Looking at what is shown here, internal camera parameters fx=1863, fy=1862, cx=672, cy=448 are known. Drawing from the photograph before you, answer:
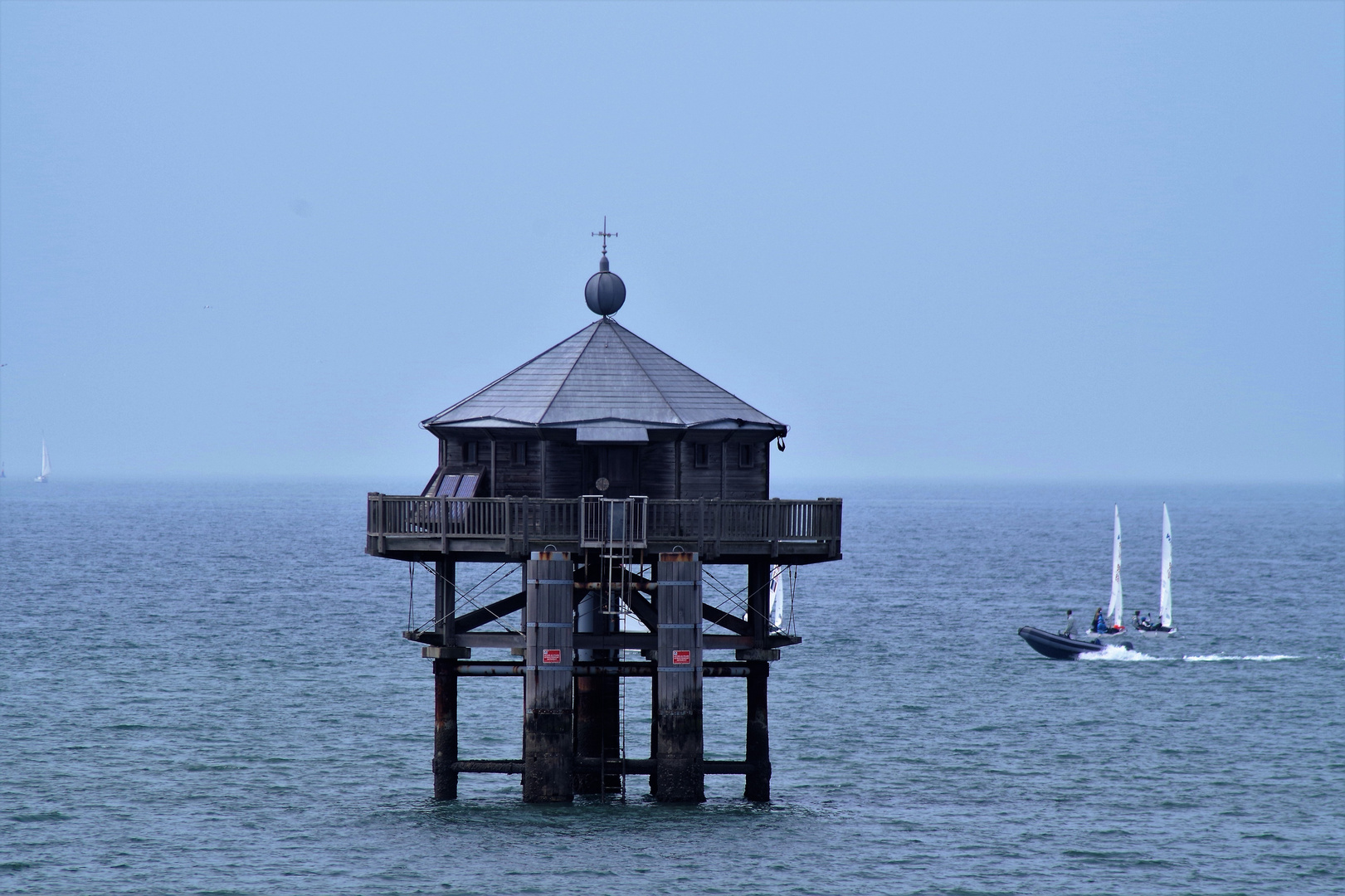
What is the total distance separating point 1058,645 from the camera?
3022 inches

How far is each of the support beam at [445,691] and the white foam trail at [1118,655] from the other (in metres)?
43.6

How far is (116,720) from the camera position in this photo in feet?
175

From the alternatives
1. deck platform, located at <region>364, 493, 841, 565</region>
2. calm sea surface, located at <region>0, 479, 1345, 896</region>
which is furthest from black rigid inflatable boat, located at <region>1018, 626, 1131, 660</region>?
deck platform, located at <region>364, 493, 841, 565</region>

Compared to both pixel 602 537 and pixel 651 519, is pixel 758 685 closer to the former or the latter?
pixel 651 519

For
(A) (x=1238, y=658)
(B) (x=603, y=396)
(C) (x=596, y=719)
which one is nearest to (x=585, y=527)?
(B) (x=603, y=396)

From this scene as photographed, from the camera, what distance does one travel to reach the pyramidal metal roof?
3753 cm

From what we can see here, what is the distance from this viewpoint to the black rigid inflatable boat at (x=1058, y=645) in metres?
76.8

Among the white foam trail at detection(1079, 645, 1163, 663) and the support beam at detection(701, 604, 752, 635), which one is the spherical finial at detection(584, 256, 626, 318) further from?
the white foam trail at detection(1079, 645, 1163, 663)

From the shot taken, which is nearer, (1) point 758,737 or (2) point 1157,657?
(1) point 758,737

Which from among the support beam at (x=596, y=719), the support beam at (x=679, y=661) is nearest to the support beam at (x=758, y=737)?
the support beam at (x=679, y=661)

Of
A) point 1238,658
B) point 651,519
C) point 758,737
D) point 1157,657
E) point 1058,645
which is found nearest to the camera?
point 651,519

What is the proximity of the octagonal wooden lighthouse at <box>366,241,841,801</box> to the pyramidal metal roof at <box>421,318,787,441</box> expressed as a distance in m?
0.05

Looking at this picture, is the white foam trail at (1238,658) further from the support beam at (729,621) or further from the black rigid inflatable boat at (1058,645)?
the support beam at (729,621)

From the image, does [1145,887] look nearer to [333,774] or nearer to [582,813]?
[582,813]
